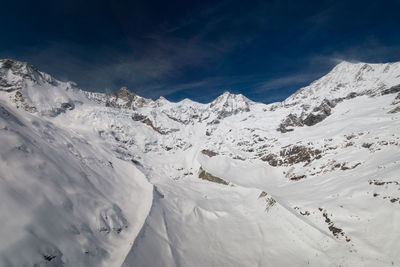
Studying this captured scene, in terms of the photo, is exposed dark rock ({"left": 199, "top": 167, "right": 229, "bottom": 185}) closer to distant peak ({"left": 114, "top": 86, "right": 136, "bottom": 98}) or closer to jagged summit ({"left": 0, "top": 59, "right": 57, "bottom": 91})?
jagged summit ({"left": 0, "top": 59, "right": 57, "bottom": 91})

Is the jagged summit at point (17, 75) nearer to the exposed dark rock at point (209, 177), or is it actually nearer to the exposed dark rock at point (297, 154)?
the exposed dark rock at point (209, 177)

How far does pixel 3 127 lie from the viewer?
1894 cm

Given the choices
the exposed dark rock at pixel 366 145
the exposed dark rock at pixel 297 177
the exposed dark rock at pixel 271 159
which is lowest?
the exposed dark rock at pixel 297 177

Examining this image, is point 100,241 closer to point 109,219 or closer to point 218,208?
point 109,219

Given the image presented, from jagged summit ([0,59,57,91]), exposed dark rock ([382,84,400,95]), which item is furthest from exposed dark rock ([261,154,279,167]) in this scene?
jagged summit ([0,59,57,91])

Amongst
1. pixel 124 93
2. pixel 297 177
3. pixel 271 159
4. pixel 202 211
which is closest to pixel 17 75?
pixel 202 211

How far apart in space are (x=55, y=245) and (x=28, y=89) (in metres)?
89.7

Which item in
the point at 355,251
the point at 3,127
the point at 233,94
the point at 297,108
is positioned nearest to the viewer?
the point at 355,251

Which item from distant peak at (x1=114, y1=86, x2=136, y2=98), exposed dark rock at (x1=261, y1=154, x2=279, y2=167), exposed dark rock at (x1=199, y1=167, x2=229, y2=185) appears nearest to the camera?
exposed dark rock at (x1=199, y1=167, x2=229, y2=185)

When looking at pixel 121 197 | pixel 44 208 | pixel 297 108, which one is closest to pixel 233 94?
pixel 297 108

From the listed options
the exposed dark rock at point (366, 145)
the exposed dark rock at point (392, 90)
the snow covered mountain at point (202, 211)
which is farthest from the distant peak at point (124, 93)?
the exposed dark rock at point (392, 90)

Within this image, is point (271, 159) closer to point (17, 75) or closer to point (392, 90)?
point (392, 90)

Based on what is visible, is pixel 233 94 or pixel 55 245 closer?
pixel 55 245

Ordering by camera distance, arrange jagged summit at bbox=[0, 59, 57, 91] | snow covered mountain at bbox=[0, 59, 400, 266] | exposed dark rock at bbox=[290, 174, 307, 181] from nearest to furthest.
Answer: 1. snow covered mountain at bbox=[0, 59, 400, 266]
2. exposed dark rock at bbox=[290, 174, 307, 181]
3. jagged summit at bbox=[0, 59, 57, 91]
